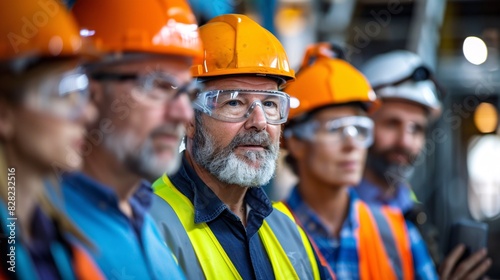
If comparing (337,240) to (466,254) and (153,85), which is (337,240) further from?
(153,85)

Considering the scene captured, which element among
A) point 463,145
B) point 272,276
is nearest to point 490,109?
point 463,145

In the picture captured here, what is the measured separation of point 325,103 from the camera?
4.40m

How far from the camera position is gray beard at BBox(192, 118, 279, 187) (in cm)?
308

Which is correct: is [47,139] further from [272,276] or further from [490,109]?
[490,109]

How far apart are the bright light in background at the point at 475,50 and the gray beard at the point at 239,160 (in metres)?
6.96

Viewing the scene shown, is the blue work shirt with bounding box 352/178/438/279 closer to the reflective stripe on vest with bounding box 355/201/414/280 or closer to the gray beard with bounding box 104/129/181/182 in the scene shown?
the reflective stripe on vest with bounding box 355/201/414/280

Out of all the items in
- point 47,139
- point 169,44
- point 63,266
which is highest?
point 169,44

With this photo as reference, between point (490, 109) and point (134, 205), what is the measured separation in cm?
778

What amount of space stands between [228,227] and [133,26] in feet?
3.52

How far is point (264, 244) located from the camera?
3180 mm

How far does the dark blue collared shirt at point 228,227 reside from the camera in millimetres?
3018

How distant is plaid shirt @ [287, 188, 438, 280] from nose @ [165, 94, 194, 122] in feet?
7.11

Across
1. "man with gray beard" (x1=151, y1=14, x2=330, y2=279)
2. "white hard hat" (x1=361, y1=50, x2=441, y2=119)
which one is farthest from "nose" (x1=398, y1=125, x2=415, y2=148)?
"man with gray beard" (x1=151, y1=14, x2=330, y2=279)

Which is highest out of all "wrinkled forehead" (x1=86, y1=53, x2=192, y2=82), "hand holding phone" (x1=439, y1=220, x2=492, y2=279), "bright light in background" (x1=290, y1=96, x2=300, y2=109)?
"bright light in background" (x1=290, y1=96, x2=300, y2=109)
